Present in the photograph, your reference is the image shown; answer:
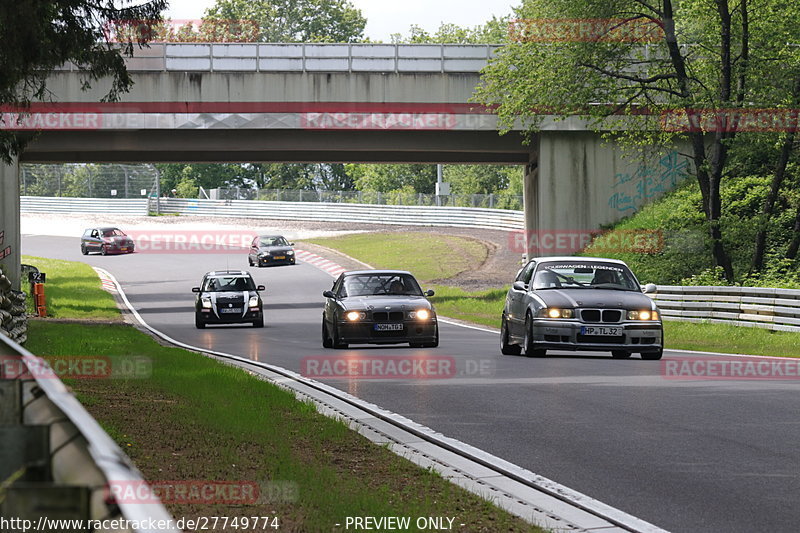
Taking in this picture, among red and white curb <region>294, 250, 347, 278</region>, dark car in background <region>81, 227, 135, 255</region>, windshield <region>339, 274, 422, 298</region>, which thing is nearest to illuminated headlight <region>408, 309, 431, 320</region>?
windshield <region>339, 274, 422, 298</region>

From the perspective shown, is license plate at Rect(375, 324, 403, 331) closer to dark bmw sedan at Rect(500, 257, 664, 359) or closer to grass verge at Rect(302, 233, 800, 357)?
dark bmw sedan at Rect(500, 257, 664, 359)

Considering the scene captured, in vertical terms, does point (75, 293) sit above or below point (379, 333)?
above

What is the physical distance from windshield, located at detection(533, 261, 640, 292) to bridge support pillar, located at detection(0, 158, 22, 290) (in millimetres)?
24260

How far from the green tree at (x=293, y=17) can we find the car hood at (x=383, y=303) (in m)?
105

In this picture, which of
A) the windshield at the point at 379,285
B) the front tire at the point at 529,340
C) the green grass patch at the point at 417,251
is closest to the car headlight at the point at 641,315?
the front tire at the point at 529,340

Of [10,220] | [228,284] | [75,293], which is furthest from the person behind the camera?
[75,293]

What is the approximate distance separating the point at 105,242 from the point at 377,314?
52641mm

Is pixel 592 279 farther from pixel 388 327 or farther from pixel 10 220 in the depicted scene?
pixel 10 220

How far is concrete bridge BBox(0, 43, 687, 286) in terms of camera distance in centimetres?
3969

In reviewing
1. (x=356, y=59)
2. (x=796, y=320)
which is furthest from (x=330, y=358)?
(x=356, y=59)

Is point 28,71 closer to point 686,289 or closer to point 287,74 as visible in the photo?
point 686,289

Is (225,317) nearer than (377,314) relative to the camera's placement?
No

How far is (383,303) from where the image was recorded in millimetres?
21391

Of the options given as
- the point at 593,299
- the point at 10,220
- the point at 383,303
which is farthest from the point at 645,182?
the point at 593,299
